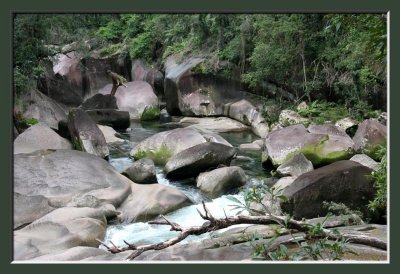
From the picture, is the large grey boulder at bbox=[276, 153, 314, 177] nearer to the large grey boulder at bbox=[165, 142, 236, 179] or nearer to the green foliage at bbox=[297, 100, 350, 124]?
the large grey boulder at bbox=[165, 142, 236, 179]

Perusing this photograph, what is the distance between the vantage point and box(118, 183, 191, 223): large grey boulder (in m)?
5.36

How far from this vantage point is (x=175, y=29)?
9.66 meters

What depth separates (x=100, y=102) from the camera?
1093 centimetres

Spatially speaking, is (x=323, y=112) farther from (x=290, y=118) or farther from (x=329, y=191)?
(x=329, y=191)

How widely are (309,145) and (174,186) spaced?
2189 mm

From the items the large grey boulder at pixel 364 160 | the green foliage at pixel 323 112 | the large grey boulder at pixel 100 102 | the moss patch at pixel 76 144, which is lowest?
the large grey boulder at pixel 364 160

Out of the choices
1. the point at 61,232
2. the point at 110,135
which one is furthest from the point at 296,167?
the point at 110,135

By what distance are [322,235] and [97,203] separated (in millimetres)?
2936

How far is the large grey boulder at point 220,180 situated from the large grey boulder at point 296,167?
0.58 m

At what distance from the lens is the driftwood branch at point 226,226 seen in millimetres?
2963

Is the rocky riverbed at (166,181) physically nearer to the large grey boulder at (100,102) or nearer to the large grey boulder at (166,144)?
the large grey boulder at (166,144)

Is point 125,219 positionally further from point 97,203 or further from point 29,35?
point 29,35

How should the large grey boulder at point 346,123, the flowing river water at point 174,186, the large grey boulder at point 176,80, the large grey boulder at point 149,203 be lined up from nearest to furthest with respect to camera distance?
1. the flowing river water at point 174,186
2. the large grey boulder at point 149,203
3. the large grey boulder at point 346,123
4. the large grey boulder at point 176,80

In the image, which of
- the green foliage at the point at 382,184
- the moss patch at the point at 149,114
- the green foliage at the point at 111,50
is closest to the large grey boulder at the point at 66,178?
the green foliage at the point at 382,184
